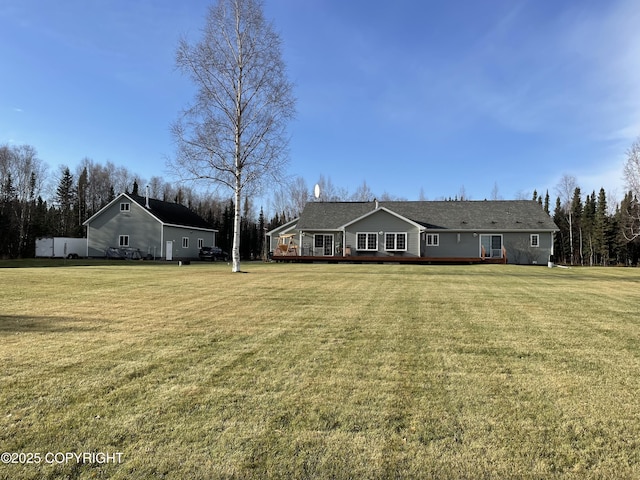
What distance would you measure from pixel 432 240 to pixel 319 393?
29.2 meters

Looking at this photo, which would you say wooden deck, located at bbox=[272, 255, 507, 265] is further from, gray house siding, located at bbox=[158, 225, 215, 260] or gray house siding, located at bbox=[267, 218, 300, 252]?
gray house siding, located at bbox=[158, 225, 215, 260]

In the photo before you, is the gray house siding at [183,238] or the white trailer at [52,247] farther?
the gray house siding at [183,238]

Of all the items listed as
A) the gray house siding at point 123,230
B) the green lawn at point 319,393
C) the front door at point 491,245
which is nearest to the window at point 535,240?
the front door at point 491,245

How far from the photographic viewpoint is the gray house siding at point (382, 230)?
99.1 ft

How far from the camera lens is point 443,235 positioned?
31.4 meters

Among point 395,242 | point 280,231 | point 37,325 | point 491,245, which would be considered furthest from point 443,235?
point 37,325

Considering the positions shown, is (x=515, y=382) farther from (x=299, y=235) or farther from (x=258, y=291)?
(x=299, y=235)

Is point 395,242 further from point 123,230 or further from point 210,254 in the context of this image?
point 123,230

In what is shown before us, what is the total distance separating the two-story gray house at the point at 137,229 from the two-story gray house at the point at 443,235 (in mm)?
11495

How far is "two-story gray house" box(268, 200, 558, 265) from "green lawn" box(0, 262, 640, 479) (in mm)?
22951

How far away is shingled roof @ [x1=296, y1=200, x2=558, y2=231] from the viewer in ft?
102

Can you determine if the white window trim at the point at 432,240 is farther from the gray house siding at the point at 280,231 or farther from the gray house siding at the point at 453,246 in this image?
the gray house siding at the point at 280,231

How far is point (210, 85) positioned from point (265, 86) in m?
2.53

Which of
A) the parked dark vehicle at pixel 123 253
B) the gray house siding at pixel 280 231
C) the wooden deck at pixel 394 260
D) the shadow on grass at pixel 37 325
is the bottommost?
the shadow on grass at pixel 37 325
